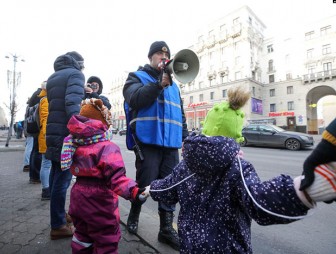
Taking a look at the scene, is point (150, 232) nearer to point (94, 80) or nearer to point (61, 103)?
point (61, 103)

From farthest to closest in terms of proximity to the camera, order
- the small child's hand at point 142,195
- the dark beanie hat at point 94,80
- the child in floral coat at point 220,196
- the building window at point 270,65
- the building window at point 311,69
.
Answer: the building window at point 270,65 < the building window at point 311,69 < the dark beanie hat at point 94,80 < the small child's hand at point 142,195 < the child in floral coat at point 220,196

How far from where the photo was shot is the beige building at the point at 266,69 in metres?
35.0

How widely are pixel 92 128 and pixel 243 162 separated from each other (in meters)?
1.16

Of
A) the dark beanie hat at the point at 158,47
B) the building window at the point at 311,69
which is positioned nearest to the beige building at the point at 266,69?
the building window at the point at 311,69

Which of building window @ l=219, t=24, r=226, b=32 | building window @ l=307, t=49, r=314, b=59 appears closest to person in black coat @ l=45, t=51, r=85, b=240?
building window @ l=307, t=49, r=314, b=59

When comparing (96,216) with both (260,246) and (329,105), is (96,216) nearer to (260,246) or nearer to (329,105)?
(260,246)

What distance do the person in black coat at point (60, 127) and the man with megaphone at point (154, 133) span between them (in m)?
0.55

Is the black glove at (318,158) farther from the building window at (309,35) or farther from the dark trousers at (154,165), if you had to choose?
the building window at (309,35)

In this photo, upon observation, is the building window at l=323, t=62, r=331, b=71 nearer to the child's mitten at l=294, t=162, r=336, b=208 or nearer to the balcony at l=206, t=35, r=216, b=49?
the balcony at l=206, t=35, r=216, b=49

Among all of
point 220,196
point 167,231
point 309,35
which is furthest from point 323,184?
point 309,35

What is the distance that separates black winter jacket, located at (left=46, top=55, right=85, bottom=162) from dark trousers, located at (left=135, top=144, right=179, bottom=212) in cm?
83

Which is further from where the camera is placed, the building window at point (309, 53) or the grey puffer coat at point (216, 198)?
the building window at point (309, 53)

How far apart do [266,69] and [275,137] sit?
3215 centimetres

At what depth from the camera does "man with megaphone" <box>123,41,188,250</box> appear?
229 cm
